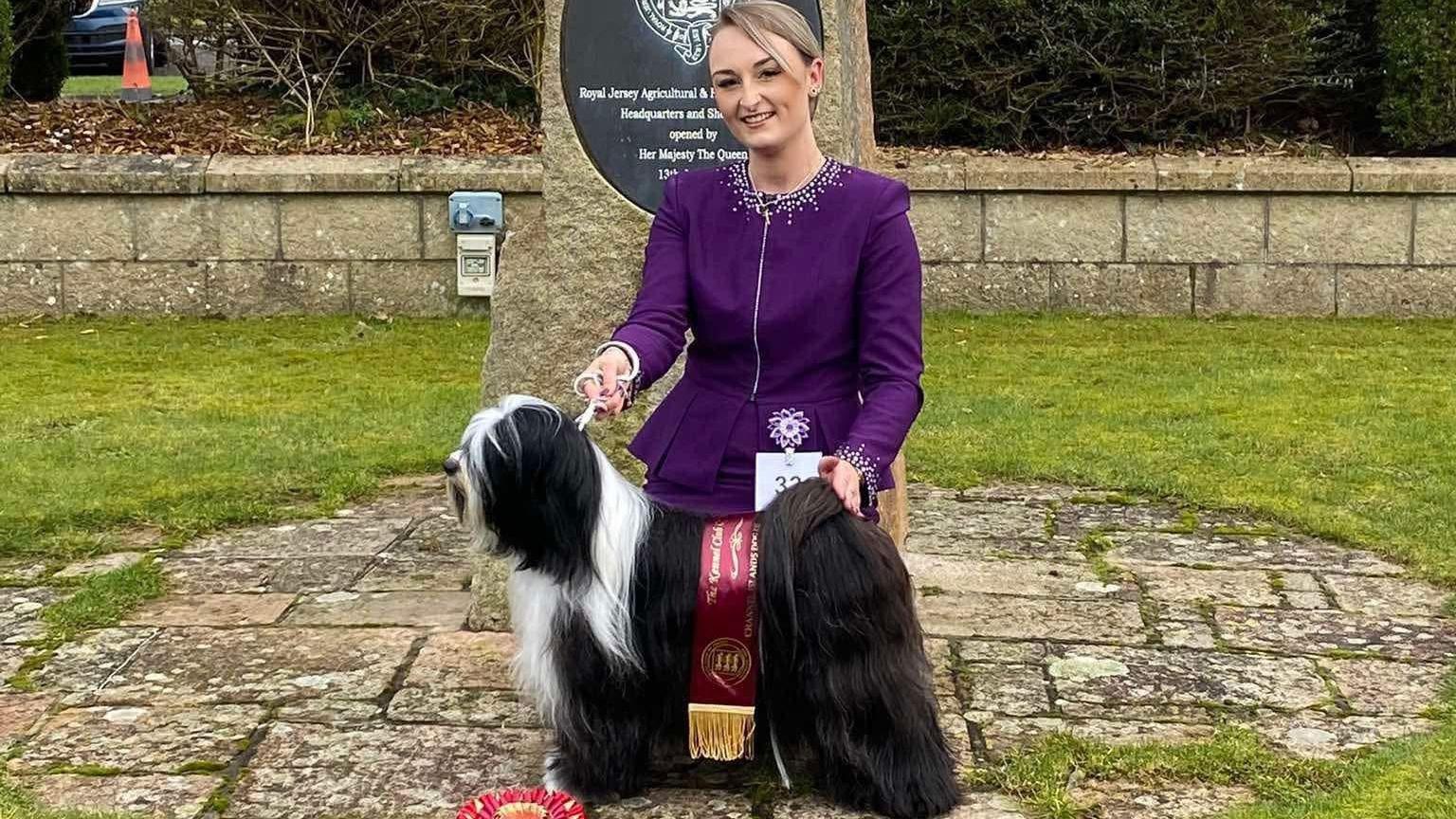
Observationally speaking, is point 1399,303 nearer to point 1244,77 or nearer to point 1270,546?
point 1244,77

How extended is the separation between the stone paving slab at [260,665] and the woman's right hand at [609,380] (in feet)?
4.81

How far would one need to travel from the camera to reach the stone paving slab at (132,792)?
12.1ft

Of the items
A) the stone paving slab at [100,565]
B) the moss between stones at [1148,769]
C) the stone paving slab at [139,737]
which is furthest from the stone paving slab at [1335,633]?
the stone paving slab at [100,565]

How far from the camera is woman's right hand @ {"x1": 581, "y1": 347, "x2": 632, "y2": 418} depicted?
3.31 meters

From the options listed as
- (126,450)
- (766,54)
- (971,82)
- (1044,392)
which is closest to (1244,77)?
(971,82)

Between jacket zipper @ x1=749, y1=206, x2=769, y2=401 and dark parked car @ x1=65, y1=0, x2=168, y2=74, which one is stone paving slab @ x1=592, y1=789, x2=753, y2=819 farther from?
dark parked car @ x1=65, y1=0, x2=168, y2=74

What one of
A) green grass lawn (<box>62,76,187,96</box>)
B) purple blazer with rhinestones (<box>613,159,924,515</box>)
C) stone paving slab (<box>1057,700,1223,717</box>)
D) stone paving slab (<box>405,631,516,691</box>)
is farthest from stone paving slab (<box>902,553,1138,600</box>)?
green grass lawn (<box>62,76,187,96</box>)

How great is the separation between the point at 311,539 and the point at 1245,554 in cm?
332

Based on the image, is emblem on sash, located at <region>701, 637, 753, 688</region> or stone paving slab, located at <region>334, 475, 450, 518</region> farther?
stone paving slab, located at <region>334, 475, 450, 518</region>

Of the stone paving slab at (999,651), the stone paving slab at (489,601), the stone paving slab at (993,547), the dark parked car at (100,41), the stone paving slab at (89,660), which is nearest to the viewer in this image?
the stone paving slab at (89,660)

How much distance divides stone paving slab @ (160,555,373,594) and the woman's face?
256cm

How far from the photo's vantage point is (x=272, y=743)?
4043 millimetres

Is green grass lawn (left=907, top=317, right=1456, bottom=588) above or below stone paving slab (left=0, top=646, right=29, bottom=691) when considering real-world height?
above

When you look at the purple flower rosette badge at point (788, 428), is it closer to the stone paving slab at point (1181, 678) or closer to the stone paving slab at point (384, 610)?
the stone paving slab at point (1181, 678)
